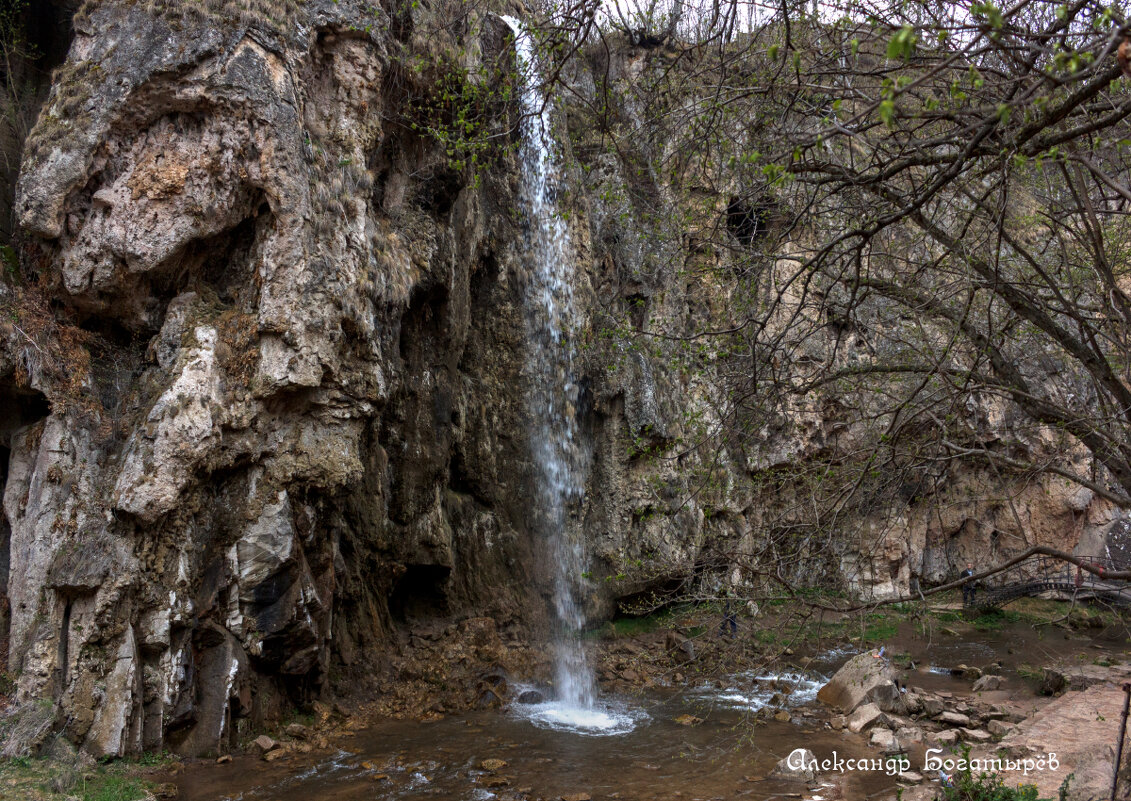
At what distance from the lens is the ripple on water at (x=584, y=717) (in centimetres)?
880

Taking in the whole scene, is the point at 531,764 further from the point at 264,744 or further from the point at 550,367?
the point at 550,367

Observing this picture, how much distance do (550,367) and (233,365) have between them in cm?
626

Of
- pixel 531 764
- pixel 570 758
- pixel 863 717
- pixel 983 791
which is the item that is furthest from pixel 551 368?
pixel 983 791

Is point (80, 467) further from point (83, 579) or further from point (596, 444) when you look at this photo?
point (596, 444)

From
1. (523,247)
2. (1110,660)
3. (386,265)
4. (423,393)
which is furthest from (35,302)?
(1110,660)

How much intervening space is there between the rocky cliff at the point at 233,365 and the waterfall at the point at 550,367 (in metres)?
2.32

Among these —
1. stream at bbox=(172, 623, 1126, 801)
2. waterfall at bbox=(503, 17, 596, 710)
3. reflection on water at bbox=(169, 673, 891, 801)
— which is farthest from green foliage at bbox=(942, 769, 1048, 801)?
waterfall at bbox=(503, 17, 596, 710)

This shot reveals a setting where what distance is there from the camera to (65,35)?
10008mm

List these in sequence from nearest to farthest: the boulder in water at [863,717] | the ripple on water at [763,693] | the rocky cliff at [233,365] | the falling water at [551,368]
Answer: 1. the rocky cliff at [233,365]
2. the boulder in water at [863,717]
3. the ripple on water at [763,693]
4. the falling water at [551,368]

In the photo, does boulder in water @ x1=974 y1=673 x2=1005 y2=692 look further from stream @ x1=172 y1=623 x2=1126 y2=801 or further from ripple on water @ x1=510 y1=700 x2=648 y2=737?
ripple on water @ x1=510 y1=700 x2=648 y2=737

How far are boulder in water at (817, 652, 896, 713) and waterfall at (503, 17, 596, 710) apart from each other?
4.39 m

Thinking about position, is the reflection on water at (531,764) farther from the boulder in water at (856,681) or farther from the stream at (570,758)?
the boulder in water at (856,681)

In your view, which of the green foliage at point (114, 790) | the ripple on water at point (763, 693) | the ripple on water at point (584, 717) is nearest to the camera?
the green foliage at point (114, 790)

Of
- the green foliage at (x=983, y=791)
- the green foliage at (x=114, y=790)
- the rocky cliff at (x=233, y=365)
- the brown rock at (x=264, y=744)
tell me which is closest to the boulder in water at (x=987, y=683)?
the rocky cliff at (x=233, y=365)
